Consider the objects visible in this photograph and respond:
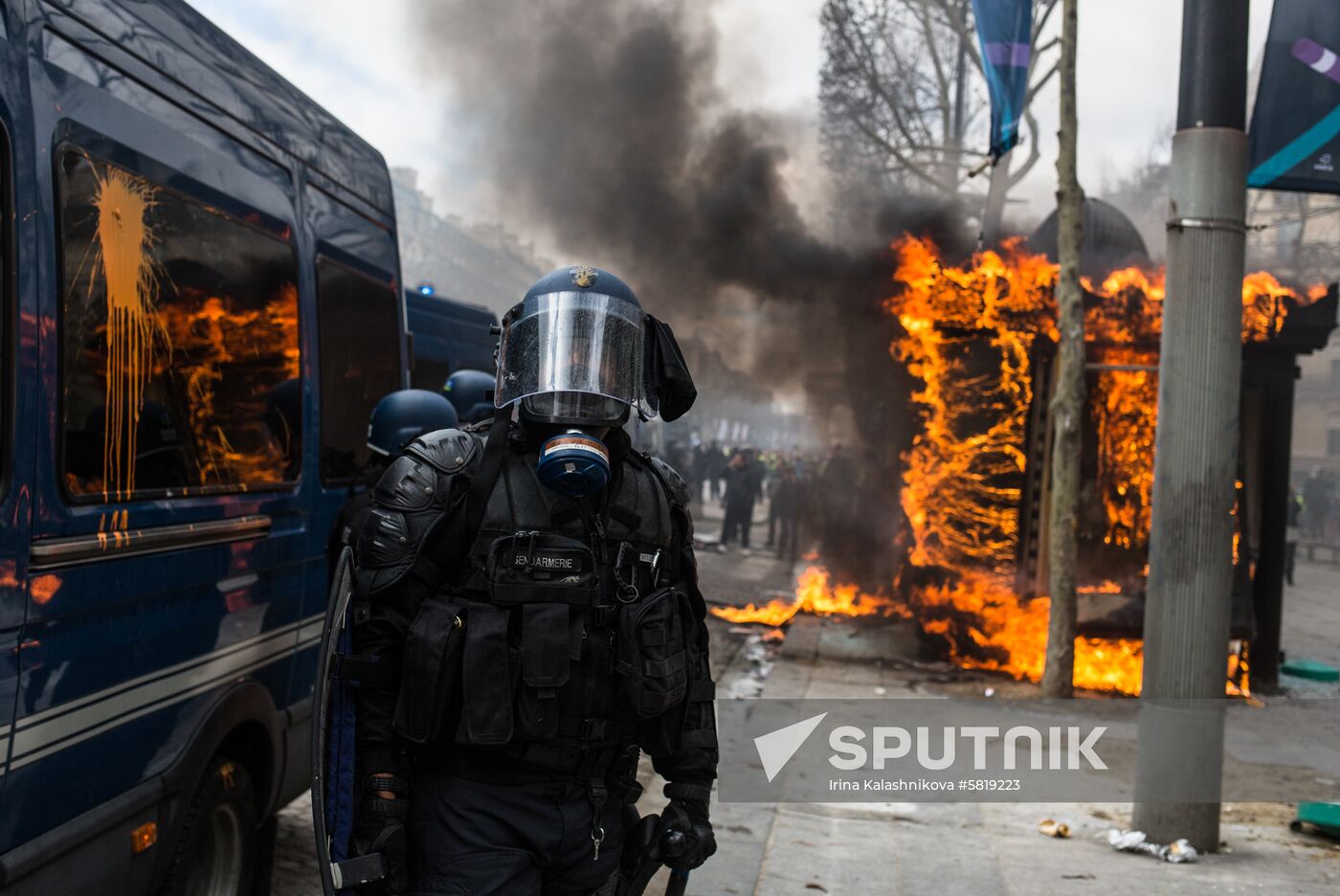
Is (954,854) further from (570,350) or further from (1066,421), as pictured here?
(1066,421)

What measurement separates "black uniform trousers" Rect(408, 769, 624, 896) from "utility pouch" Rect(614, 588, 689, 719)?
9.6 inches

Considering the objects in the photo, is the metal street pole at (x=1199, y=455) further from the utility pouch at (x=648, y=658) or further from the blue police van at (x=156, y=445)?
the blue police van at (x=156, y=445)

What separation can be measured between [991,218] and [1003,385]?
7922 mm

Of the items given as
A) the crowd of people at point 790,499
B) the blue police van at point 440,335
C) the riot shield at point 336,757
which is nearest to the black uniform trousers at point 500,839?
the riot shield at point 336,757

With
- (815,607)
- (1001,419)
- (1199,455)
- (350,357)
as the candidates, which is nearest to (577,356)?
(350,357)

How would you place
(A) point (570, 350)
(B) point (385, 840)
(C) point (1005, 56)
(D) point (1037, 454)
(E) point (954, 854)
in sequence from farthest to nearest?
(D) point (1037, 454)
(C) point (1005, 56)
(E) point (954, 854)
(A) point (570, 350)
(B) point (385, 840)

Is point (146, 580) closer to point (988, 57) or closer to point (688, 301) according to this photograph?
point (988, 57)

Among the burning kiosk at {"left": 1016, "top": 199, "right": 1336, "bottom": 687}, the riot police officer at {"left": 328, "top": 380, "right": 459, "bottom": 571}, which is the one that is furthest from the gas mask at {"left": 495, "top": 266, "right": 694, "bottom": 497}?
the burning kiosk at {"left": 1016, "top": 199, "right": 1336, "bottom": 687}

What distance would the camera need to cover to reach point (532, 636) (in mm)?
2258

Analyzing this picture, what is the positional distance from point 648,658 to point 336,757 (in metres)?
0.66

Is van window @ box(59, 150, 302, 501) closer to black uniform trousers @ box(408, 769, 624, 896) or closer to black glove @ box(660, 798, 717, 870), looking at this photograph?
black uniform trousers @ box(408, 769, 624, 896)

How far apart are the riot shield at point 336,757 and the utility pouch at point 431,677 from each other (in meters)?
0.11

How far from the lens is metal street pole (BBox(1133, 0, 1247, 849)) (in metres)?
4.58

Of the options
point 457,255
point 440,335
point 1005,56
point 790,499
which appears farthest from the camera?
point 457,255
